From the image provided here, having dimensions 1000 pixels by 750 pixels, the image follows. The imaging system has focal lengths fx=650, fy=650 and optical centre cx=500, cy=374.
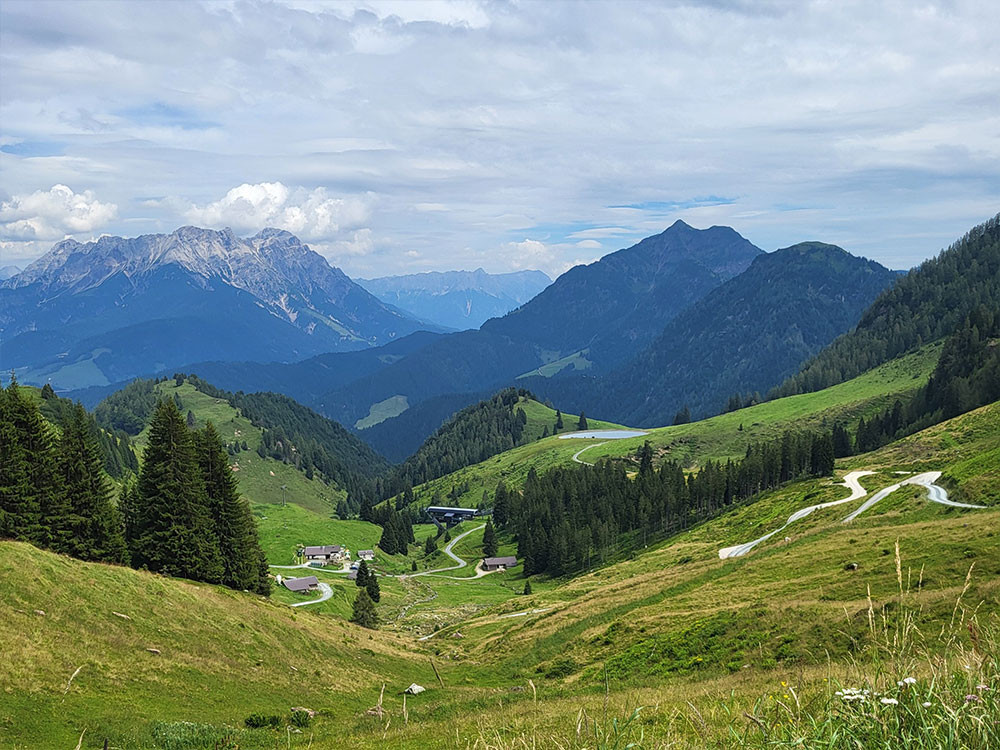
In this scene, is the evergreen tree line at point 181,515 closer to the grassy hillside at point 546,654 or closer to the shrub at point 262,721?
the grassy hillside at point 546,654

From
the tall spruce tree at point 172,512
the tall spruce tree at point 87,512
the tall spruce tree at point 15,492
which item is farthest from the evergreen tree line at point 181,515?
the tall spruce tree at point 15,492

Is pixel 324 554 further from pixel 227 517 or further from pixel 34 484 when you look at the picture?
pixel 34 484

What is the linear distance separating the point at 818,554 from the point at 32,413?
62.9 meters

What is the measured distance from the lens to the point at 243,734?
2486cm

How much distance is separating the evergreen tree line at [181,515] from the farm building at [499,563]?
10768 centimetres

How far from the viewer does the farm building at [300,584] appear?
4555 inches

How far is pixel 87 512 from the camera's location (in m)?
51.2

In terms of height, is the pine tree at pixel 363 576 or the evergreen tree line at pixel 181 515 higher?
the evergreen tree line at pixel 181 515

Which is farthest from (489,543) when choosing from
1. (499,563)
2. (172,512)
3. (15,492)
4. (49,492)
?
(15,492)

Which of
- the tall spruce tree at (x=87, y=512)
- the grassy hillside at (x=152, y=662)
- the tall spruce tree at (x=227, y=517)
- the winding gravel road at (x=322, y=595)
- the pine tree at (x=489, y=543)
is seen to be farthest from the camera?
the pine tree at (x=489, y=543)

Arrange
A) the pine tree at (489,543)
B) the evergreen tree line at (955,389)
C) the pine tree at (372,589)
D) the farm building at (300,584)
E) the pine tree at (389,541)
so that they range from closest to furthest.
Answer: the pine tree at (372,589), the farm building at (300,584), the evergreen tree line at (955,389), the pine tree at (489,543), the pine tree at (389,541)

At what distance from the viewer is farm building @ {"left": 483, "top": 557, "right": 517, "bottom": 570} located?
162m

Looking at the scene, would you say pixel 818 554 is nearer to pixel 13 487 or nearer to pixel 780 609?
pixel 780 609

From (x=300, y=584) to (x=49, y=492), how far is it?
245ft
